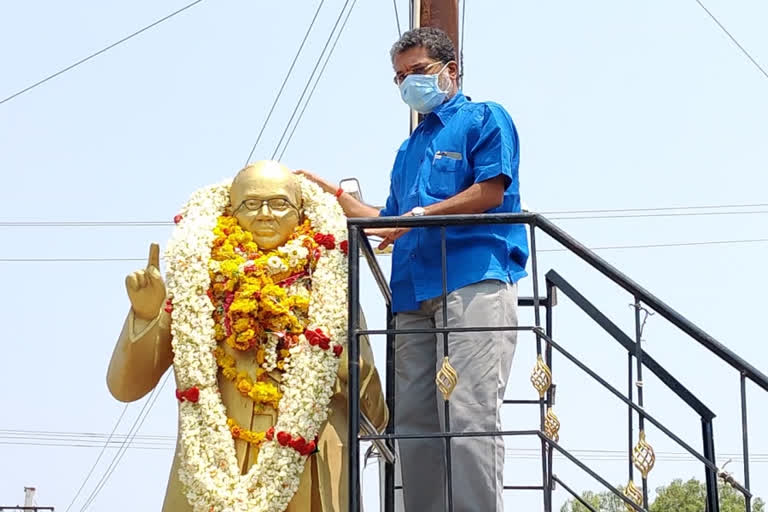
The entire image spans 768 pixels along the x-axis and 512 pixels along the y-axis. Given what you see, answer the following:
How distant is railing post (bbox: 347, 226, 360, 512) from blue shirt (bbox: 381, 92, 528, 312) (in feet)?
1.30

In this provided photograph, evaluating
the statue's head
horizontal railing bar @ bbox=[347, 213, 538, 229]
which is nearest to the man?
horizontal railing bar @ bbox=[347, 213, 538, 229]

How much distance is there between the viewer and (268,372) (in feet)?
17.6

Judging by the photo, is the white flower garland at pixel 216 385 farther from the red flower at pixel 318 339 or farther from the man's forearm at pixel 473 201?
the man's forearm at pixel 473 201

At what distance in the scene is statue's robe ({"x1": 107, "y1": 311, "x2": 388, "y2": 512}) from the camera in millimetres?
5305

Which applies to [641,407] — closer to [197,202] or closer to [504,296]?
[504,296]

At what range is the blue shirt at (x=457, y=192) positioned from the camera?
5508mm

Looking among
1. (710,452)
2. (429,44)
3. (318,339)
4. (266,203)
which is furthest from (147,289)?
A: (710,452)

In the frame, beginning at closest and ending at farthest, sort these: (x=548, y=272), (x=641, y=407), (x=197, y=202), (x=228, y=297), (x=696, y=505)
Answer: (x=641, y=407)
(x=228, y=297)
(x=197, y=202)
(x=548, y=272)
(x=696, y=505)

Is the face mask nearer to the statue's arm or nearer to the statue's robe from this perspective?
the statue's robe

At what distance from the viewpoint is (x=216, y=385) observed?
5.35 metres

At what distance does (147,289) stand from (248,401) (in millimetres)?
663

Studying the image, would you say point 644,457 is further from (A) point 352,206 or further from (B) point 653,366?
(A) point 352,206

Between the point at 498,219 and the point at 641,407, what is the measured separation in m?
0.95

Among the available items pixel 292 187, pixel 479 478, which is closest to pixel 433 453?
pixel 479 478
